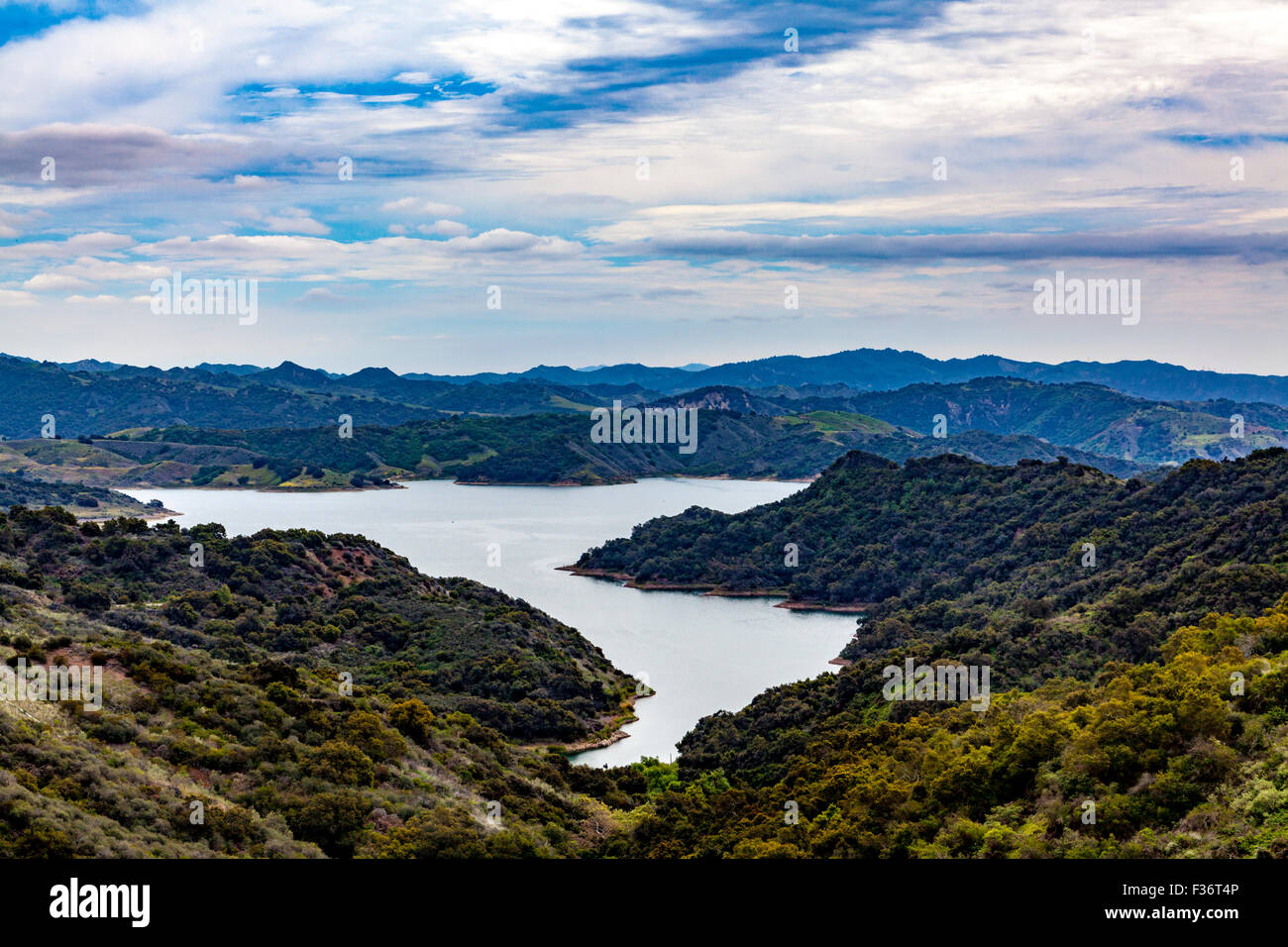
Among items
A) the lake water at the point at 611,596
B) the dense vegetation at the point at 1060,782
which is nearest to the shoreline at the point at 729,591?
the lake water at the point at 611,596

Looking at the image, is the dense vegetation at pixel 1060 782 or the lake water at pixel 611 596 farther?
the lake water at pixel 611 596

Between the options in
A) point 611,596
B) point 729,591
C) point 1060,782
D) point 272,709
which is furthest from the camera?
point 729,591

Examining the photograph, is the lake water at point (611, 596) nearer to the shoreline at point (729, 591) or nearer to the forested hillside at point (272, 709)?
the shoreline at point (729, 591)

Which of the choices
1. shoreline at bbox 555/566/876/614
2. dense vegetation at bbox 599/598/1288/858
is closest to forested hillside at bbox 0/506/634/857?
dense vegetation at bbox 599/598/1288/858

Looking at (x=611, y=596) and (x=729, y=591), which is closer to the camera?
(x=611, y=596)

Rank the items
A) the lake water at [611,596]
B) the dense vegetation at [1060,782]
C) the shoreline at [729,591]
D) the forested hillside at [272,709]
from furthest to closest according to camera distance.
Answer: the shoreline at [729,591], the lake water at [611,596], the forested hillside at [272,709], the dense vegetation at [1060,782]

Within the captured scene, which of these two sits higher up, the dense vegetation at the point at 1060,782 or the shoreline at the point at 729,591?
the dense vegetation at the point at 1060,782

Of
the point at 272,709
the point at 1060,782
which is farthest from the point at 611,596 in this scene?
the point at 1060,782

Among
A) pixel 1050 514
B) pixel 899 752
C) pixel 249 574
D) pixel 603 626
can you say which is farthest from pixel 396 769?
pixel 1050 514

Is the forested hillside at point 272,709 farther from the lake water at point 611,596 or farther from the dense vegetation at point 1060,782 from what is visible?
the dense vegetation at point 1060,782

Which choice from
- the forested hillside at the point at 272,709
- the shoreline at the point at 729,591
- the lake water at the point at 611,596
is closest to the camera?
the forested hillside at the point at 272,709

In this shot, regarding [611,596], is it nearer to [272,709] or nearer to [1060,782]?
[272,709]
